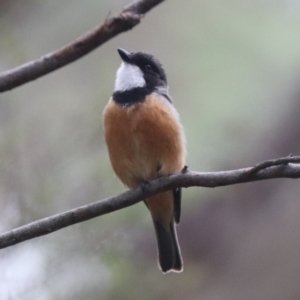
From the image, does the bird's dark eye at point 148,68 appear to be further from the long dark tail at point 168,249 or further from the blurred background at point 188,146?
the long dark tail at point 168,249

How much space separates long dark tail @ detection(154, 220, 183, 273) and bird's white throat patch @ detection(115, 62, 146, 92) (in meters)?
1.08

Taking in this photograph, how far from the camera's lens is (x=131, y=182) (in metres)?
3.98

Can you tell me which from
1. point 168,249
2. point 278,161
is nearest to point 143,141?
point 168,249

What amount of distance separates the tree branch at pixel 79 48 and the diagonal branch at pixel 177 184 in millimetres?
786

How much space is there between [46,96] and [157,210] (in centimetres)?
217

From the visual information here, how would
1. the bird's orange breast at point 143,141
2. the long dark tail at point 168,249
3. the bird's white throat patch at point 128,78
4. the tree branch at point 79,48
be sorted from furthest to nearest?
1. the long dark tail at point 168,249
2. the bird's white throat patch at point 128,78
3. the bird's orange breast at point 143,141
4. the tree branch at point 79,48

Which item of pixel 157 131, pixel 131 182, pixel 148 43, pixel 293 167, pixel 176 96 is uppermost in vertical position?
pixel 148 43

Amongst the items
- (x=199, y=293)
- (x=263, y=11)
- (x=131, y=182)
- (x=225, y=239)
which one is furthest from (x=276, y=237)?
(x=263, y=11)

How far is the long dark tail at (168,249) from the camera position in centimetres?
442

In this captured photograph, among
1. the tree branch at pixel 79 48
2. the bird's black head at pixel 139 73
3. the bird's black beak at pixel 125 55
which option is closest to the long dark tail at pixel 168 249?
the bird's black head at pixel 139 73

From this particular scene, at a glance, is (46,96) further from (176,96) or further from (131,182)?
(131,182)

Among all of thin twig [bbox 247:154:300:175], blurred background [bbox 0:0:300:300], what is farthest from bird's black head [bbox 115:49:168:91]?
thin twig [bbox 247:154:300:175]

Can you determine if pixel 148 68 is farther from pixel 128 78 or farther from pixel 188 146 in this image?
pixel 188 146

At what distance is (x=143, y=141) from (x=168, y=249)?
1036 mm
